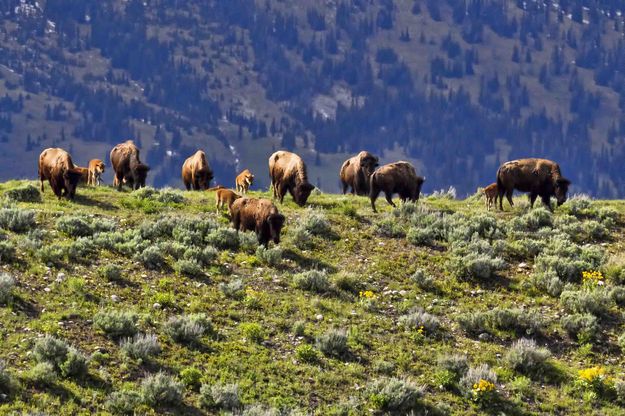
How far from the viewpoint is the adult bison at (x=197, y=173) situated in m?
36.3

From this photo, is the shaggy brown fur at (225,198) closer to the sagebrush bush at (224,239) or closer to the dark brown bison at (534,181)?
the sagebrush bush at (224,239)

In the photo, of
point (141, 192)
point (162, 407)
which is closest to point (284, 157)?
point (141, 192)

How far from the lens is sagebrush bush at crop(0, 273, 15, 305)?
63.0 ft

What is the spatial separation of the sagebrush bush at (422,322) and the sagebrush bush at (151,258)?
611cm

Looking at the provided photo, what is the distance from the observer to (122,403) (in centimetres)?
1627

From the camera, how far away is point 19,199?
2884 cm

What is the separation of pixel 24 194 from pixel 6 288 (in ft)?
33.9

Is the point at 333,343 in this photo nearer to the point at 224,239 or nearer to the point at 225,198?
the point at 224,239

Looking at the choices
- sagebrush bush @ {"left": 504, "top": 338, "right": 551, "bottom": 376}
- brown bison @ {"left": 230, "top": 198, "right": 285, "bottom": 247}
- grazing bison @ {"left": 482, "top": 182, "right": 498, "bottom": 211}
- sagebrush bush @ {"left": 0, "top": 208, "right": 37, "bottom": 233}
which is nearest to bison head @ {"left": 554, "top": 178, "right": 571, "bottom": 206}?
grazing bison @ {"left": 482, "top": 182, "right": 498, "bottom": 211}

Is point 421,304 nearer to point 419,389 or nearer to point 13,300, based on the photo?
point 419,389

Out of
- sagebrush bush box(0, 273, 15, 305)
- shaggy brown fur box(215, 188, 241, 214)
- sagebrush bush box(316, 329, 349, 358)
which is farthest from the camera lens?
shaggy brown fur box(215, 188, 241, 214)

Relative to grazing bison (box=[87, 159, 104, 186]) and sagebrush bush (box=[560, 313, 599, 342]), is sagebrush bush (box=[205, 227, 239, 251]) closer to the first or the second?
sagebrush bush (box=[560, 313, 599, 342])

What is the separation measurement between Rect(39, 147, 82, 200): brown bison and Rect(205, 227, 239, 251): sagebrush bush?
21.8ft

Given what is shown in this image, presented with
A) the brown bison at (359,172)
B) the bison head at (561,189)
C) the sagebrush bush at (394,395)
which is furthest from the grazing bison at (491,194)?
the sagebrush bush at (394,395)
